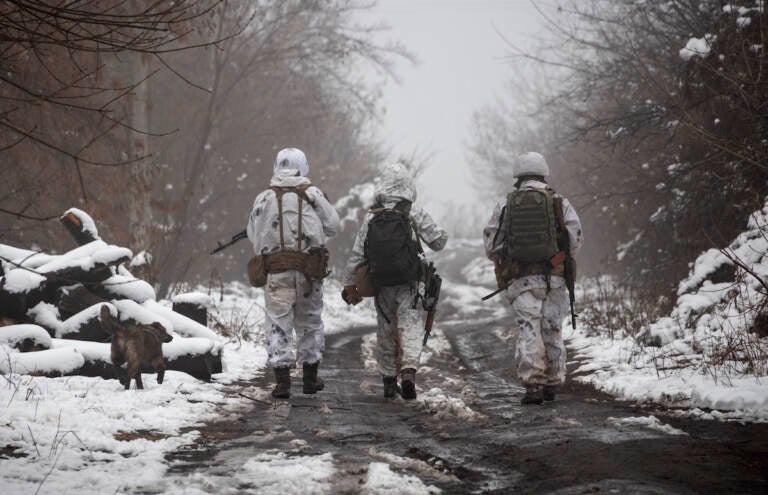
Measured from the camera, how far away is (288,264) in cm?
671

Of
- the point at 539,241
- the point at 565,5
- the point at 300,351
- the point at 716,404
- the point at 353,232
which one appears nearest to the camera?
the point at 716,404

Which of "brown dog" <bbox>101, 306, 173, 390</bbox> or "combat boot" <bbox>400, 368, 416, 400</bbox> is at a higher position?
"brown dog" <bbox>101, 306, 173, 390</bbox>

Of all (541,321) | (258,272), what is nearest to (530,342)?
(541,321)

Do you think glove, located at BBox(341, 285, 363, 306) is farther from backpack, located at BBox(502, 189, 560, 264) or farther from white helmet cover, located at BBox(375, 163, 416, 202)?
backpack, located at BBox(502, 189, 560, 264)

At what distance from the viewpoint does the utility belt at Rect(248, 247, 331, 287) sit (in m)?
6.73

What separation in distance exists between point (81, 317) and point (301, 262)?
91.0 inches

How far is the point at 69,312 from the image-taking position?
756 cm

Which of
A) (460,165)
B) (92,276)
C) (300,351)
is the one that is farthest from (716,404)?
(460,165)

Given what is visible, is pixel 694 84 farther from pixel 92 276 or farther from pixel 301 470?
pixel 301 470

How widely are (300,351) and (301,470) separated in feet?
10.5

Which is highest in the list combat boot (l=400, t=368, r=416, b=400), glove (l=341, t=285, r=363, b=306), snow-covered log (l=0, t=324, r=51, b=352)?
glove (l=341, t=285, r=363, b=306)

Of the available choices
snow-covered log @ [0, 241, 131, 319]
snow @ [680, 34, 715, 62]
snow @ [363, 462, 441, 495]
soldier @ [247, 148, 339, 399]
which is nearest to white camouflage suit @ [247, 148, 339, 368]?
→ soldier @ [247, 148, 339, 399]

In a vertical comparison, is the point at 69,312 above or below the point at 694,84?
below

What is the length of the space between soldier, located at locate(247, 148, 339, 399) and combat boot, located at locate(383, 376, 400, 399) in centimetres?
66
